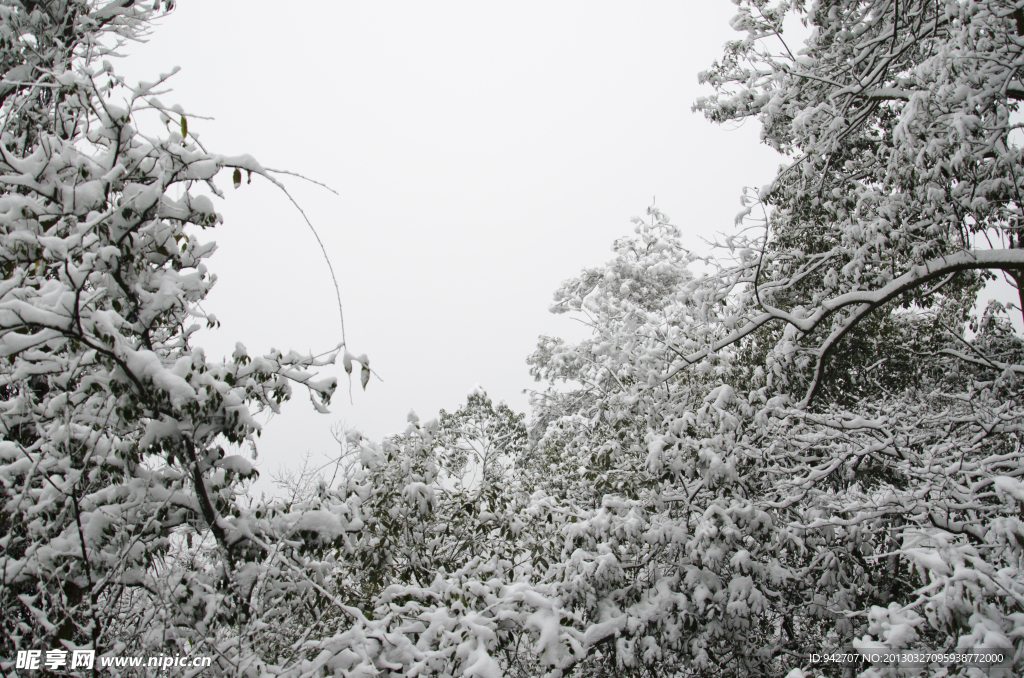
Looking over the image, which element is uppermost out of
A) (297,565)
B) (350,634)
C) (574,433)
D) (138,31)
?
(138,31)

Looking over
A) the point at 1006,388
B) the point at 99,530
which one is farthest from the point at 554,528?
the point at 1006,388

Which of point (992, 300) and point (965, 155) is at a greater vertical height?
point (992, 300)

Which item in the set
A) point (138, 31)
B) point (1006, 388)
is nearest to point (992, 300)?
point (1006, 388)

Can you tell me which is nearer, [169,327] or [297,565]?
[297,565]

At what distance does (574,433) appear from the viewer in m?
10.6

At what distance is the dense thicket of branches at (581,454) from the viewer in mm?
2613

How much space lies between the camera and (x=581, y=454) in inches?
323

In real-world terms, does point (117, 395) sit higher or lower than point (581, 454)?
lower

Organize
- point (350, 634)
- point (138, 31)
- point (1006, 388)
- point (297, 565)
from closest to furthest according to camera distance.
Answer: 1. point (350, 634)
2. point (297, 565)
3. point (138, 31)
4. point (1006, 388)

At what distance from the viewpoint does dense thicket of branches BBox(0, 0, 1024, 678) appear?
261 centimetres

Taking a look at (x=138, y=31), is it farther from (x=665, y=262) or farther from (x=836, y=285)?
(x=665, y=262)

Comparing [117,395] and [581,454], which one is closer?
[117,395]

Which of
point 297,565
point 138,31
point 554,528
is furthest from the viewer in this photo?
point 138,31

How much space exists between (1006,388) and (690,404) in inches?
143
